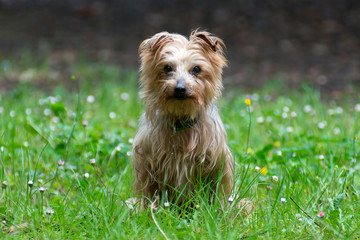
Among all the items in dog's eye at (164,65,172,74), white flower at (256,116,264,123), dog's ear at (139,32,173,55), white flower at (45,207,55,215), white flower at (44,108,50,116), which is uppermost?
dog's ear at (139,32,173,55)

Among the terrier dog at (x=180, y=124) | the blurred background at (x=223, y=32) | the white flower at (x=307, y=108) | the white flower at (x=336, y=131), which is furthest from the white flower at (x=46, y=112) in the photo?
the white flower at (x=336, y=131)

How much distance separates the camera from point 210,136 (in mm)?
3609

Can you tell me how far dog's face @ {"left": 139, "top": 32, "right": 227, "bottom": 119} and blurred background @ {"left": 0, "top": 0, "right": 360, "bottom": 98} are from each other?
4.10 m

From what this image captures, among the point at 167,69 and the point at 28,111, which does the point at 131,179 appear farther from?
the point at 28,111

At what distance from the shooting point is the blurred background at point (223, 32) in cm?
826

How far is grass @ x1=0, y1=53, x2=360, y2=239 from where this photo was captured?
3.10m

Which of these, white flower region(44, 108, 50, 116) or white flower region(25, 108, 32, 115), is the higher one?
white flower region(44, 108, 50, 116)

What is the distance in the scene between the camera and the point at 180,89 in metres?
3.40

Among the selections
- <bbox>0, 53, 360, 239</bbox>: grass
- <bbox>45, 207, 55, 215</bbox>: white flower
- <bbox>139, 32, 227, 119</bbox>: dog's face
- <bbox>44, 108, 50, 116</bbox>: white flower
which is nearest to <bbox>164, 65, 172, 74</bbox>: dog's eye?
<bbox>139, 32, 227, 119</bbox>: dog's face

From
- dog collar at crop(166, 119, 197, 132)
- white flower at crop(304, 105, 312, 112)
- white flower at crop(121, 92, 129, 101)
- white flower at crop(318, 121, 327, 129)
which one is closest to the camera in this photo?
dog collar at crop(166, 119, 197, 132)

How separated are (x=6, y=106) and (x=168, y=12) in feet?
20.3

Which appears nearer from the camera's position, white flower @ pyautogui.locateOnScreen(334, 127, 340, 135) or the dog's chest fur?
the dog's chest fur

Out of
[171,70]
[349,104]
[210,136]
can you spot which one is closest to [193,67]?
[171,70]

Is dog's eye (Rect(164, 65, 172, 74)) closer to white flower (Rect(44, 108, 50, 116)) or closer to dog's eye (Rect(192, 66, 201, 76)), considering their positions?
dog's eye (Rect(192, 66, 201, 76))
